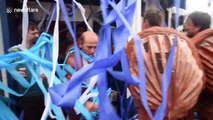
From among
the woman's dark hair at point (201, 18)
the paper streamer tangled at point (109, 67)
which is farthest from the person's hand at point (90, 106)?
the woman's dark hair at point (201, 18)

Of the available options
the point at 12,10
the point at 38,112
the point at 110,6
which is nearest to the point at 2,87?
the point at 110,6

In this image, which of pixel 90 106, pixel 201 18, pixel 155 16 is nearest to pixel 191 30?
pixel 155 16

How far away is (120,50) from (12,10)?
1739 millimetres

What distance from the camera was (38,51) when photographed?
58cm

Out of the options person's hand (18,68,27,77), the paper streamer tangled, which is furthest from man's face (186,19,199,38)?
person's hand (18,68,27,77)

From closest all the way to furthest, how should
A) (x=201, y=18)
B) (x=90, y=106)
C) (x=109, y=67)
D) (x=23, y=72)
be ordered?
(x=109, y=67) < (x=90, y=106) < (x=23, y=72) < (x=201, y=18)

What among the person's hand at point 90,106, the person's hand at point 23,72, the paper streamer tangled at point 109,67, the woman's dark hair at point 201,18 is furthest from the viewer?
the woman's dark hair at point 201,18

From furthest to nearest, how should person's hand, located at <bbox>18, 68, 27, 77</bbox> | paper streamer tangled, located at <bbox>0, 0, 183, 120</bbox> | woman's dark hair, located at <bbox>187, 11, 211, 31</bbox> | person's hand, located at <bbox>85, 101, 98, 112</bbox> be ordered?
woman's dark hair, located at <bbox>187, 11, 211, 31</bbox>
person's hand, located at <bbox>18, 68, 27, 77</bbox>
person's hand, located at <bbox>85, 101, 98, 112</bbox>
paper streamer tangled, located at <bbox>0, 0, 183, 120</bbox>

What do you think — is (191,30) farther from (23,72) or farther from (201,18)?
(201,18)

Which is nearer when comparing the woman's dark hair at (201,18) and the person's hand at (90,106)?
the person's hand at (90,106)

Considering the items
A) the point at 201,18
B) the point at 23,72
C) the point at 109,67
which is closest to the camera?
the point at 109,67

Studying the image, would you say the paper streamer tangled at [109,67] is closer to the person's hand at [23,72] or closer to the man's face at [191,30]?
the man's face at [191,30]

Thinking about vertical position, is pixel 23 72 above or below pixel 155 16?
below

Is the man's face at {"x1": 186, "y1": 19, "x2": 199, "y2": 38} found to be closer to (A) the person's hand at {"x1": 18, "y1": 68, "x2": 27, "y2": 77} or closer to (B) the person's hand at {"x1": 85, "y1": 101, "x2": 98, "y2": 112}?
(B) the person's hand at {"x1": 85, "y1": 101, "x2": 98, "y2": 112}
